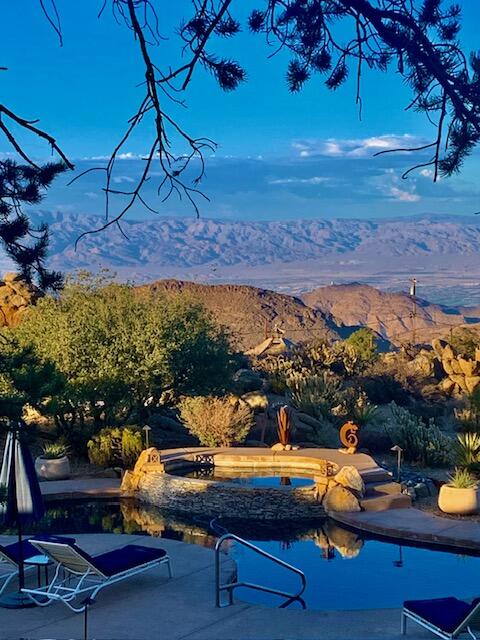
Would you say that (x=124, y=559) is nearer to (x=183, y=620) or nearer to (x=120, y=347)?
(x=183, y=620)

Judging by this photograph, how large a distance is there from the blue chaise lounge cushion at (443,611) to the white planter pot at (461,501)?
6.14 metres

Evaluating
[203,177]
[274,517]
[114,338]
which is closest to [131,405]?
[114,338]

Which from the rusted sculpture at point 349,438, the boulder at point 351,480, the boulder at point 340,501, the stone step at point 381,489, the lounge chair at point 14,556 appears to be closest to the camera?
the lounge chair at point 14,556

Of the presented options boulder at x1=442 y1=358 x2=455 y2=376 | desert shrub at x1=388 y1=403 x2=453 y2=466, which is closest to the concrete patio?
desert shrub at x1=388 y1=403 x2=453 y2=466

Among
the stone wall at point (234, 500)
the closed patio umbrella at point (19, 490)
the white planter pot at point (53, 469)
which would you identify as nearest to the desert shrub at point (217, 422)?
the white planter pot at point (53, 469)

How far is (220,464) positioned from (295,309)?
5526 cm

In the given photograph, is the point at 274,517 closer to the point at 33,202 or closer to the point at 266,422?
the point at 266,422

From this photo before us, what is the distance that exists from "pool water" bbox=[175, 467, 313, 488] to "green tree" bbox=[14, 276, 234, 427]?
391cm

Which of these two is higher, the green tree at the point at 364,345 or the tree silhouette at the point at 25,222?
the tree silhouette at the point at 25,222

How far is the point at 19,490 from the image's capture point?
421 inches

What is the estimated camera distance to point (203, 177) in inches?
261

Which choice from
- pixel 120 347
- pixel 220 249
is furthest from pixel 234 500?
pixel 220 249

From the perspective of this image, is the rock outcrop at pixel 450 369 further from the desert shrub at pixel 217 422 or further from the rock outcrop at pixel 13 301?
the rock outcrop at pixel 13 301

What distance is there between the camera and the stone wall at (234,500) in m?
15.7
